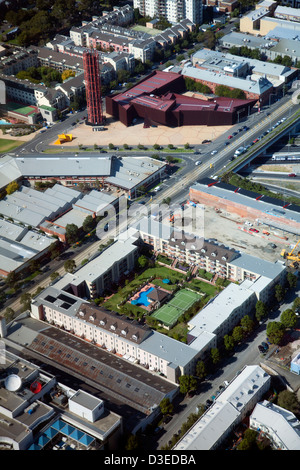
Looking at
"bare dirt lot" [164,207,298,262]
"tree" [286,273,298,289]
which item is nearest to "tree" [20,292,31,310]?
"bare dirt lot" [164,207,298,262]

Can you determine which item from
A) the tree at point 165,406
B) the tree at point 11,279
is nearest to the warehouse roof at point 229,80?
the tree at point 11,279

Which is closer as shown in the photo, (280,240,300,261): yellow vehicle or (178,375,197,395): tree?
(178,375,197,395): tree

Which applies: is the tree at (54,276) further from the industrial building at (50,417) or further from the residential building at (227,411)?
the residential building at (227,411)

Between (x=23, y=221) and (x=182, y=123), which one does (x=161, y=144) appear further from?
(x=23, y=221)

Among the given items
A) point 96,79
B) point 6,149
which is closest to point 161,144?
point 96,79

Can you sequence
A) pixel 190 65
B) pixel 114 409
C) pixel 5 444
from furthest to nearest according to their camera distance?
pixel 190 65 → pixel 114 409 → pixel 5 444

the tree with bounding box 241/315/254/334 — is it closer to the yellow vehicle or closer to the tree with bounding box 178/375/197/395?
the tree with bounding box 178/375/197/395
